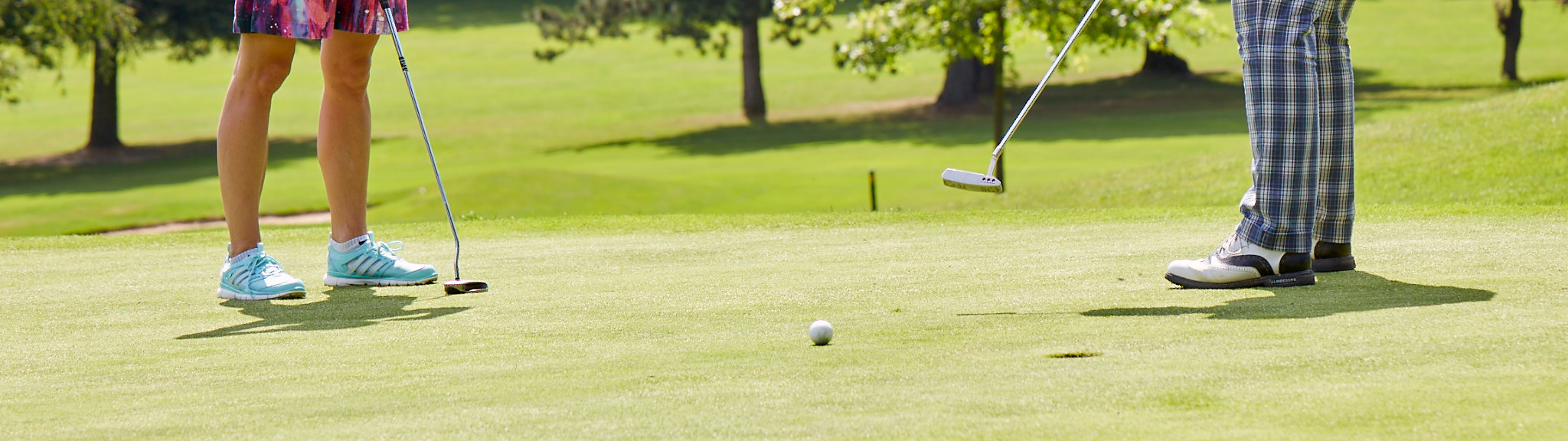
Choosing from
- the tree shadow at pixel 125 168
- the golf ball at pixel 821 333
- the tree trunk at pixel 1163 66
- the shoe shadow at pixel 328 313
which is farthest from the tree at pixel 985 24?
the tree trunk at pixel 1163 66

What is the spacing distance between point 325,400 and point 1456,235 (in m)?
3.53

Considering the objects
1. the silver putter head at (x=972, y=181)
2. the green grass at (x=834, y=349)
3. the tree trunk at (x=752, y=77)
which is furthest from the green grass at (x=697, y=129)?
the green grass at (x=834, y=349)

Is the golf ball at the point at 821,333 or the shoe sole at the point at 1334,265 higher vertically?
the golf ball at the point at 821,333

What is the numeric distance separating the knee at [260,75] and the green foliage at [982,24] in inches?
542

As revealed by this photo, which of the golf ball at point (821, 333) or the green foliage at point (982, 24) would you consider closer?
the golf ball at point (821, 333)

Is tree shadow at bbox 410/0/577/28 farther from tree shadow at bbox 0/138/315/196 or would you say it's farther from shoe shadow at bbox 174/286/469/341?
shoe shadow at bbox 174/286/469/341

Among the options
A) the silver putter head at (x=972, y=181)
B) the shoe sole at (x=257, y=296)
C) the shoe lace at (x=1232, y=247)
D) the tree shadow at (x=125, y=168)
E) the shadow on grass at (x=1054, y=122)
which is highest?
the silver putter head at (x=972, y=181)

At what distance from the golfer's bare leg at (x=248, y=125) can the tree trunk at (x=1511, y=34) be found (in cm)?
3379

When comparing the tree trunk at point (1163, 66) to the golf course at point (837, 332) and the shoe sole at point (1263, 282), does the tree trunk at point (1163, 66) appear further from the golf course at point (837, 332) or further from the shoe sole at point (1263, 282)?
the shoe sole at point (1263, 282)

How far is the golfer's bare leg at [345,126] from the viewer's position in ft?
15.6

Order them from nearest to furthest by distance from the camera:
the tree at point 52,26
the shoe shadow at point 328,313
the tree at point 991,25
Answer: the shoe shadow at point 328,313
the tree at point 991,25
the tree at point 52,26

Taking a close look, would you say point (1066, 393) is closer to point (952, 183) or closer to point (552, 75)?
point (952, 183)

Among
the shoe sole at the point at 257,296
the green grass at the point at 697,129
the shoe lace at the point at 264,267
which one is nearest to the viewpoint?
the shoe sole at the point at 257,296

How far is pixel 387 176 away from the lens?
22.1 meters
